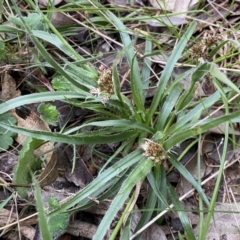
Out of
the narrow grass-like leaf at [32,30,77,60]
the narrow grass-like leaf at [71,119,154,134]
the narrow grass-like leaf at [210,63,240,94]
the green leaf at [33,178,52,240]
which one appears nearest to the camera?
the green leaf at [33,178,52,240]

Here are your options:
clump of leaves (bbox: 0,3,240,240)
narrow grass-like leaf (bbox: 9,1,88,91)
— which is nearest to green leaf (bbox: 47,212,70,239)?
clump of leaves (bbox: 0,3,240,240)

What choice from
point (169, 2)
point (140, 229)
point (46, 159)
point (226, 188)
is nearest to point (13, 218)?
point (46, 159)

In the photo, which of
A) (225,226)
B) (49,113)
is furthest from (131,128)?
(225,226)

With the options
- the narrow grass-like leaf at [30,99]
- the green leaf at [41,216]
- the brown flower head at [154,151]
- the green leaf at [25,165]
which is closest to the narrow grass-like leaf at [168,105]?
the brown flower head at [154,151]

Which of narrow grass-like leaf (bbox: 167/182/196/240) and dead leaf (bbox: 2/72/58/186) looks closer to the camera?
narrow grass-like leaf (bbox: 167/182/196/240)

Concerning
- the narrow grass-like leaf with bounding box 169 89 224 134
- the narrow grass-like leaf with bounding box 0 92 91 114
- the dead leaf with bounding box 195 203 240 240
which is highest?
the narrow grass-like leaf with bounding box 0 92 91 114

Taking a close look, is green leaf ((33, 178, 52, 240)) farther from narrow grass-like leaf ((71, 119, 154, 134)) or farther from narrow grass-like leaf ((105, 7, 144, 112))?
narrow grass-like leaf ((105, 7, 144, 112))

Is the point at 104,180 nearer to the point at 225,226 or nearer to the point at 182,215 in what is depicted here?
the point at 182,215
